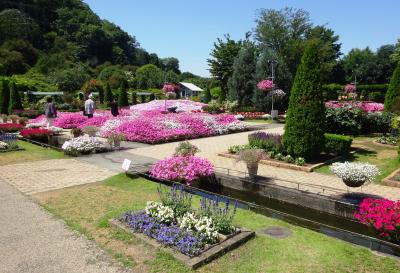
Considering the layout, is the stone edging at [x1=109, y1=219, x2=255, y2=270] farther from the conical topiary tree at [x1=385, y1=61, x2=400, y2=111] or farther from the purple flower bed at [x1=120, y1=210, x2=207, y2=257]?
the conical topiary tree at [x1=385, y1=61, x2=400, y2=111]

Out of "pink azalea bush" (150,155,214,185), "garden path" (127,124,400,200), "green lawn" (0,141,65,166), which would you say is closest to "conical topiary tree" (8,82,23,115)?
"green lawn" (0,141,65,166)

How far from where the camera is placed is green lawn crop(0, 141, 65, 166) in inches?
446

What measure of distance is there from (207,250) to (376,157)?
29.1 feet

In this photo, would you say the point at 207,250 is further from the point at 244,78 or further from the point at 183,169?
the point at 244,78

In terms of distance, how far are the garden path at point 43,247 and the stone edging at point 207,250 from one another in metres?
0.60

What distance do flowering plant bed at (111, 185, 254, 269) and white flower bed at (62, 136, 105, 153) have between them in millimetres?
6966

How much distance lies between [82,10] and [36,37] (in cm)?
2052

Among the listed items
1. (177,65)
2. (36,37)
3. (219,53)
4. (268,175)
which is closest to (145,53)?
(177,65)

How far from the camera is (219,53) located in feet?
122

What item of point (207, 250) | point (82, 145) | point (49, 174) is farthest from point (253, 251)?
point (82, 145)

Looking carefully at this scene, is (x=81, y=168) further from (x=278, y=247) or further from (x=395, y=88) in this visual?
(x=395, y=88)

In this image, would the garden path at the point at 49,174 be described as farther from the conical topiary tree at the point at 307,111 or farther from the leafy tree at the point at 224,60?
the leafy tree at the point at 224,60

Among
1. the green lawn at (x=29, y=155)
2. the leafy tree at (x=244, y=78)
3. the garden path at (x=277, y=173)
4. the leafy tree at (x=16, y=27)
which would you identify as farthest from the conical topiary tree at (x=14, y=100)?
the leafy tree at (x=16, y=27)

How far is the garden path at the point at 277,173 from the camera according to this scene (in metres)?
7.91
